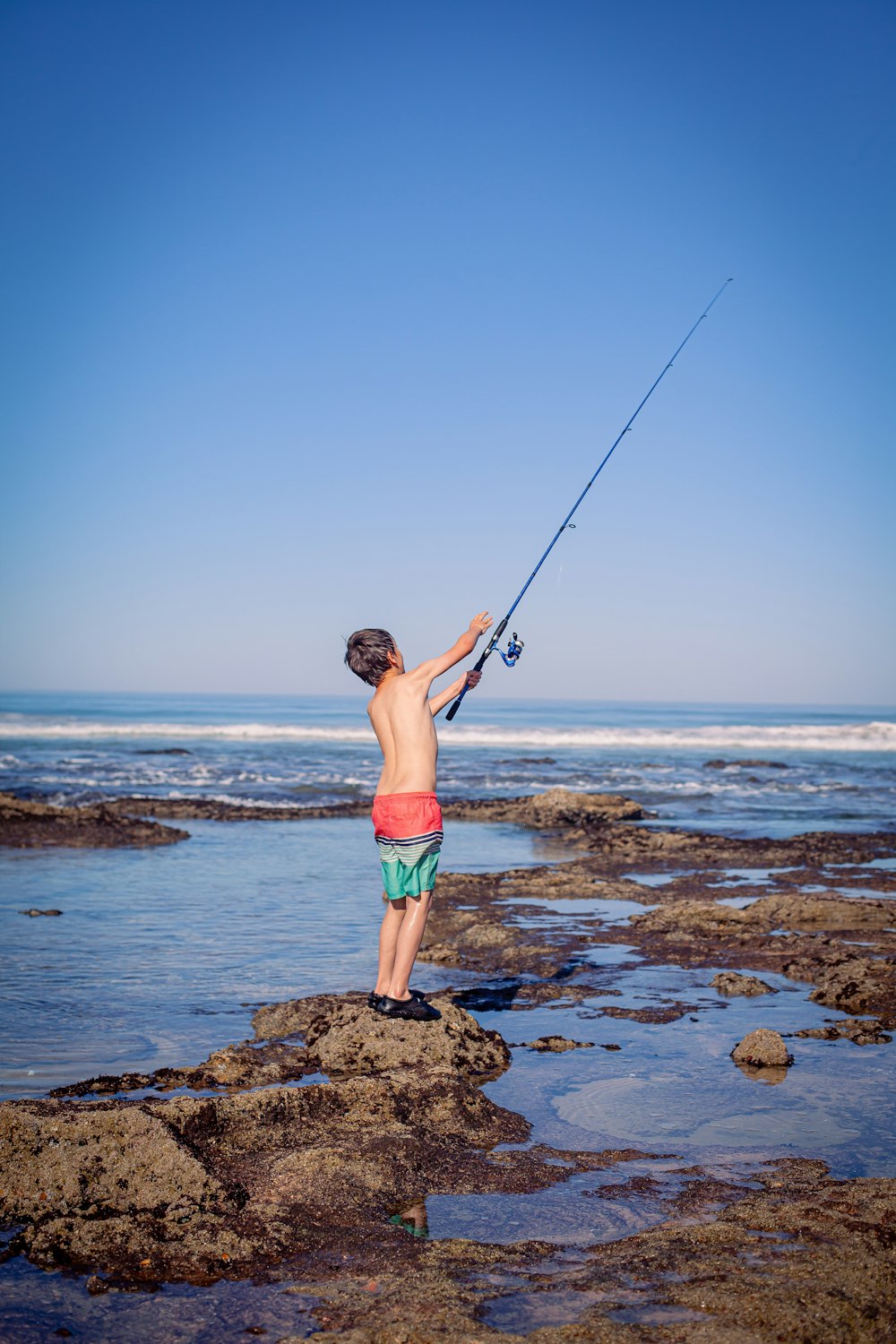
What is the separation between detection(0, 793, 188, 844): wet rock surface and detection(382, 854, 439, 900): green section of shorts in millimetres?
8446

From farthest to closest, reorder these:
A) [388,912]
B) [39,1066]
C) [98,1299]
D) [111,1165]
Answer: [388,912]
[39,1066]
[111,1165]
[98,1299]

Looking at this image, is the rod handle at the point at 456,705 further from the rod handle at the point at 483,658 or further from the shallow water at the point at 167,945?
the shallow water at the point at 167,945

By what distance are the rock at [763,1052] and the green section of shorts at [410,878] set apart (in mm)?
1609

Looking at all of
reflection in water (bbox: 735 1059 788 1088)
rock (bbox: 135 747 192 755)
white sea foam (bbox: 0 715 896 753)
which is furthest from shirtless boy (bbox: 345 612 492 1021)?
white sea foam (bbox: 0 715 896 753)

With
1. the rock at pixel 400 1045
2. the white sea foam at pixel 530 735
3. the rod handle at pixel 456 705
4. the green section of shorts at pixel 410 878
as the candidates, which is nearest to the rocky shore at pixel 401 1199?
the rock at pixel 400 1045

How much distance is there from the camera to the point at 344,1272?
110 inches

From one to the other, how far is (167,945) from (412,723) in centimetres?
327

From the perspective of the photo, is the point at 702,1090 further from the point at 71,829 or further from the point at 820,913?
the point at 71,829

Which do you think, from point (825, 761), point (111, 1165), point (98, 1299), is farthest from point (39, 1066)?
point (825, 761)

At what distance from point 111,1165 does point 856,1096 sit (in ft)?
9.65

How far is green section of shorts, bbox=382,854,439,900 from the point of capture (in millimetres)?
5000

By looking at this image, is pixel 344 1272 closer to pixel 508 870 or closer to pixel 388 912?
pixel 388 912

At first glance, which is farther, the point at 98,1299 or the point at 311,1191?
the point at 311,1191

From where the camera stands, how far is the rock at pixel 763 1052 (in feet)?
15.5
